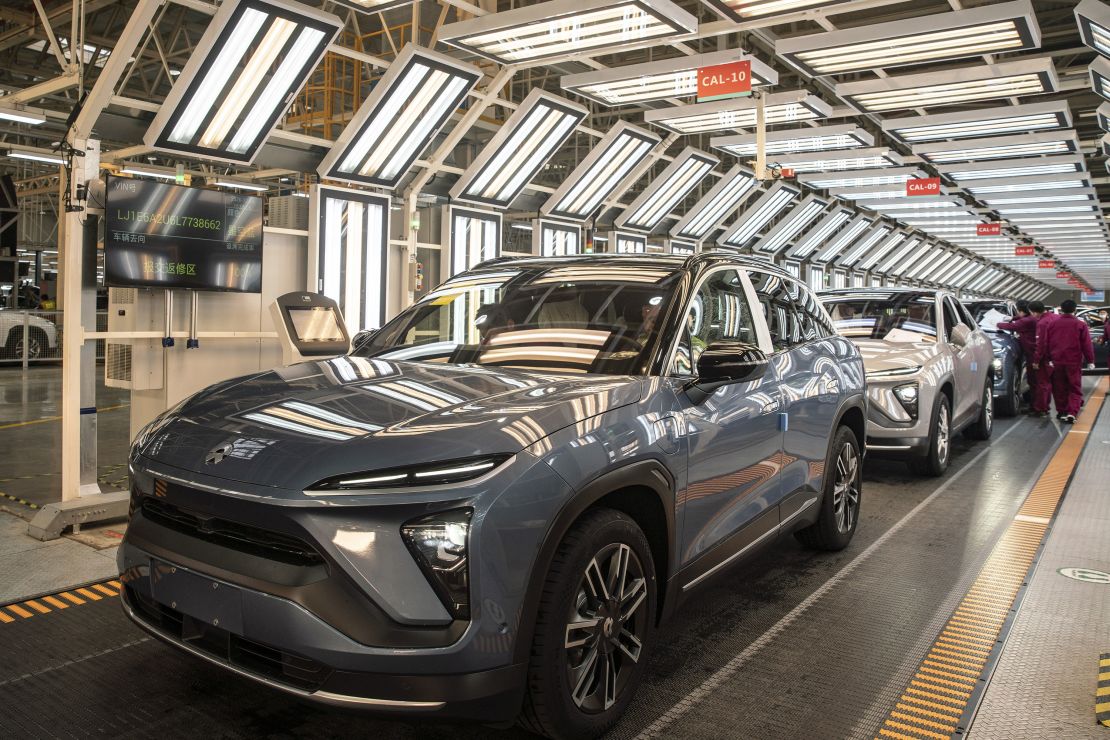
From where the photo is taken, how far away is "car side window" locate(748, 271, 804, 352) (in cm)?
412

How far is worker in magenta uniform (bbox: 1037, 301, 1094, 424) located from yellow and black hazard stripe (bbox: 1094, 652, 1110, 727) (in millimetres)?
8548

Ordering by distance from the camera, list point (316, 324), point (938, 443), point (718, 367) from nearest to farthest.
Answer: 1. point (718, 367)
2. point (316, 324)
3. point (938, 443)

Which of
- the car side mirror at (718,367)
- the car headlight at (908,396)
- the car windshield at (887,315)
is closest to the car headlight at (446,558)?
the car side mirror at (718,367)

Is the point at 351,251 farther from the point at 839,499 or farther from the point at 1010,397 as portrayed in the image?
the point at 1010,397

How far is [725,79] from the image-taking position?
29.1ft

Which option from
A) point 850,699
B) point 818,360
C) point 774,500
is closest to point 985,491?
point 818,360

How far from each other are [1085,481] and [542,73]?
1118cm

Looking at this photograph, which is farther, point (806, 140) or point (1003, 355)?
point (806, 140)

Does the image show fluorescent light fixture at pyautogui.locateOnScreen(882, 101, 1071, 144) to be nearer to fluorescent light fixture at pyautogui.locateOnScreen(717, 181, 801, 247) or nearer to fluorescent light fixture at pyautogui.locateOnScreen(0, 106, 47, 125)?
fluorescent light fixture at pyautogui.locateOnScreen(717, 181, 801, 247)

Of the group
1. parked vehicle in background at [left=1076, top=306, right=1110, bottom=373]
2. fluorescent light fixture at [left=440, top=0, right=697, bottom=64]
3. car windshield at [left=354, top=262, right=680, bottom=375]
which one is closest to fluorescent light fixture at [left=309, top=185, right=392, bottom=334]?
fluorescent light fixture at [left=440, top=0, right=697, bottom=64]

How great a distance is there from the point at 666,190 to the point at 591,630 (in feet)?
42.4

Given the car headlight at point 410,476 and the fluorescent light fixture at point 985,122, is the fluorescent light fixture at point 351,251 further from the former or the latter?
the fluorescent light fixture at point 985,122

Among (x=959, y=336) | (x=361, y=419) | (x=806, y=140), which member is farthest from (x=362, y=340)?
(x=806, y=140)

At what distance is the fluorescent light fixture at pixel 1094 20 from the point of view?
280 inches
